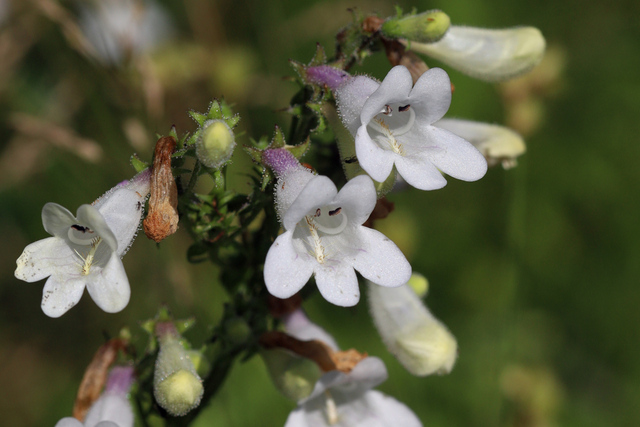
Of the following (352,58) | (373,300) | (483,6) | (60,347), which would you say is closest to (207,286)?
(60,347)

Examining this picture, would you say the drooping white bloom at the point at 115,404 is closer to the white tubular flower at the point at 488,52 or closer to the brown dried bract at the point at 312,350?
the brown dried bract at the point at 312,350

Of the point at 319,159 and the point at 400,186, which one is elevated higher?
the point at 319,159

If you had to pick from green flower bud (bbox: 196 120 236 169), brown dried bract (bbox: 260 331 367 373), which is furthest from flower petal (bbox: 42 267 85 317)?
brown dried bract (bbox: 260 331 367 373)

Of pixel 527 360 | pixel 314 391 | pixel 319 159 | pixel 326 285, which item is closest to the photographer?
pixel 326 285

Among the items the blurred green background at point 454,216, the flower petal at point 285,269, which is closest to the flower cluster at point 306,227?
the flower petal at point 285,269

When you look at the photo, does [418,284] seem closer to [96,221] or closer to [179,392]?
[179,392]

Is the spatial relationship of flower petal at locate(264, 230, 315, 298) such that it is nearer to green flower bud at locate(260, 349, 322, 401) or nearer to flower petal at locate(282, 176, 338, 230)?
flower petal at locate(282, 176, 338, 230)

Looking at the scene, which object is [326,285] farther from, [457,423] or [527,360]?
[527,360]
